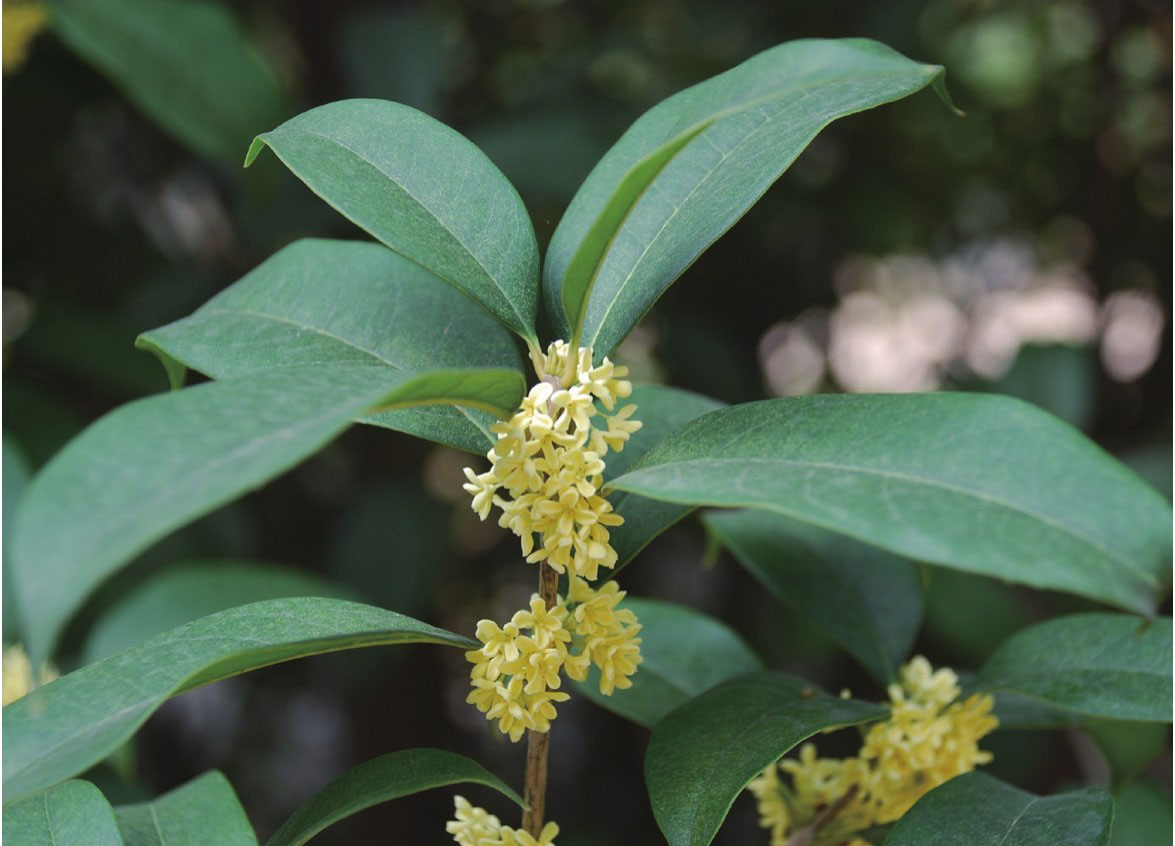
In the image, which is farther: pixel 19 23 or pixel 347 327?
pixel 19 23

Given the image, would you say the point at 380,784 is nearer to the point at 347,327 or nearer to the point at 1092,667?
the point at 347,327

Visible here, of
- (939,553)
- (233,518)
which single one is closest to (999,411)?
(939,553)

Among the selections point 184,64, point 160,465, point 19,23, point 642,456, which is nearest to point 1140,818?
point 642,456

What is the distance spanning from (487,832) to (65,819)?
7.8 inches

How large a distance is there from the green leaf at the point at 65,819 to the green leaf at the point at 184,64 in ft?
2.96

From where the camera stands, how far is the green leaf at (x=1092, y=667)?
1.91 feet

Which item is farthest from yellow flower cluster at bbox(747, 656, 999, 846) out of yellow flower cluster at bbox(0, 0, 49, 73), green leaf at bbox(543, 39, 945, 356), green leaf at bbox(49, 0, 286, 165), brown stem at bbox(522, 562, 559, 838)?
yellow flower cluster at bbox(0, 0, 49, 73)

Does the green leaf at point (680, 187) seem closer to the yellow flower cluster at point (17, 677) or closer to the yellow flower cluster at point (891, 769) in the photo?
the yellow flower cluster at point (891, 769)

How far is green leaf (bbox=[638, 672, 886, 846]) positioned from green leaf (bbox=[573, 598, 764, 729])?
99 millimetres

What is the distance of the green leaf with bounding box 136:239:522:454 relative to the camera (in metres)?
0.56

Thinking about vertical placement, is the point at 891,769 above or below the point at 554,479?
below

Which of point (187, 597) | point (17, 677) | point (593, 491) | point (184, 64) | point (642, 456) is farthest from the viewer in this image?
point (184, 64)

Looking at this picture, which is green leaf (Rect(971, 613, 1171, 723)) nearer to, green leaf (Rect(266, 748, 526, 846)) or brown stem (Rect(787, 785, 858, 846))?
brown stem (Rect(787, 785, 858, 846))

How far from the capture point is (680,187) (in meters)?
0.57
